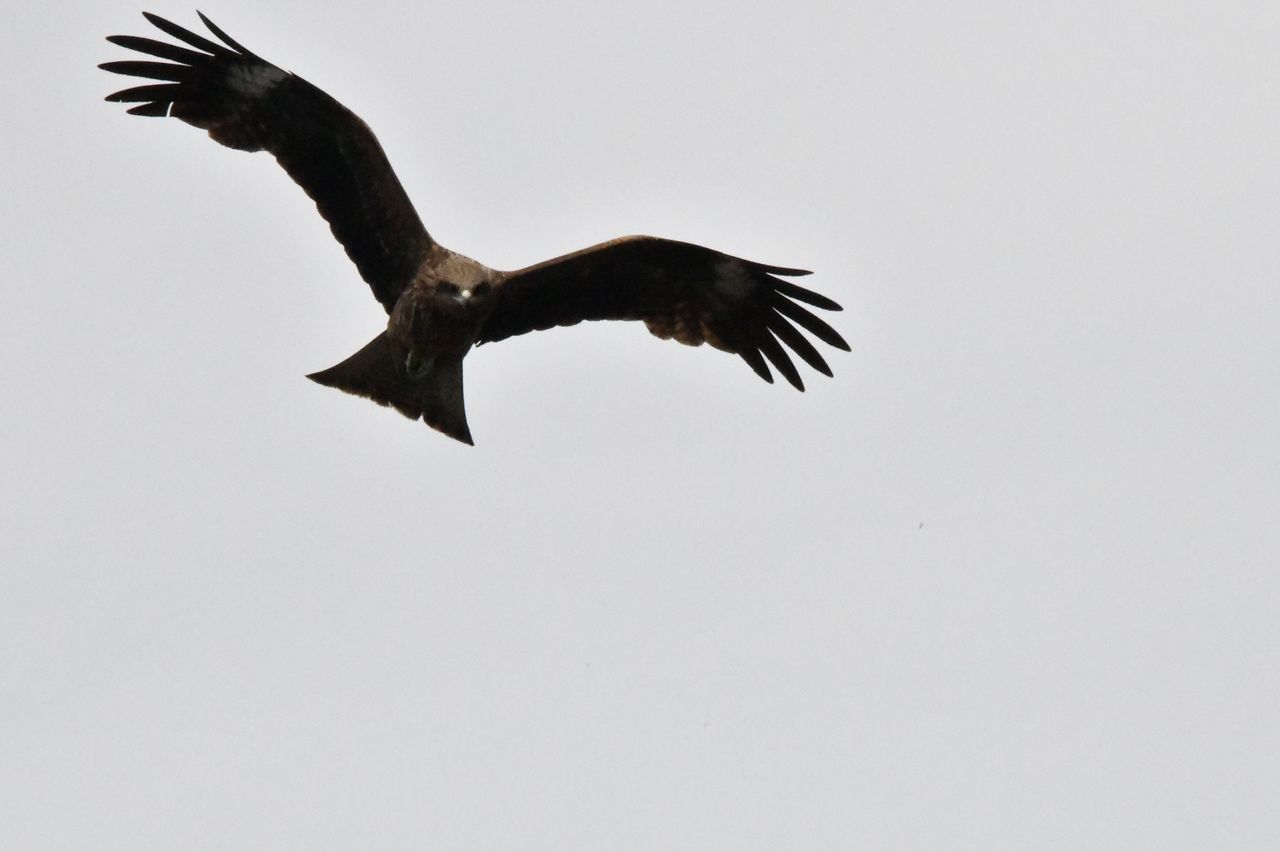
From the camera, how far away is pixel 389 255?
12000mm

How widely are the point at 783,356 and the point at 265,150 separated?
328 centimetres

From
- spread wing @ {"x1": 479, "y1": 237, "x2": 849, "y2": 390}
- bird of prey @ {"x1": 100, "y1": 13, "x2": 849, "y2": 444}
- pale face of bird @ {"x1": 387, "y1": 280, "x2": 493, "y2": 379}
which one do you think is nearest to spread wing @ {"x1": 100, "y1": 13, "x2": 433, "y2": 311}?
bird of prey @ {"x1": 100, "y1": 13, "x2": 849, "y2": 444}

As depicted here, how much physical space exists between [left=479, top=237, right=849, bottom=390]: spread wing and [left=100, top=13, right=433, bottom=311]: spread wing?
27.8 inches

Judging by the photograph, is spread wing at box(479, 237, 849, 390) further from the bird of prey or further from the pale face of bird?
the pale face of bird

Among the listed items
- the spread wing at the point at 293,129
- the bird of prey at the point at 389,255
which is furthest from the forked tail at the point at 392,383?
the spread wing at the point at 293,129

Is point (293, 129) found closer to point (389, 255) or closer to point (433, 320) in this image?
point (389, 255)

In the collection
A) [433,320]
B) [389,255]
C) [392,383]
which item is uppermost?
[389,255]

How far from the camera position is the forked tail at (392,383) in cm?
1205

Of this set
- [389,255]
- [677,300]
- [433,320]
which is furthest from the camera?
[677,300]

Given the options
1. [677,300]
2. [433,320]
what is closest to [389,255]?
[433,320]

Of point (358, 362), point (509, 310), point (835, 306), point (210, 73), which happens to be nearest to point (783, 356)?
point (835, 306)

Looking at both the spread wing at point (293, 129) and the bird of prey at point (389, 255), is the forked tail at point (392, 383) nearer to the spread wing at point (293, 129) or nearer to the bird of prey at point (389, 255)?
the bird of prey at point (389, 255)

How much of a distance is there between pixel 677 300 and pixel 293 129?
2.46m

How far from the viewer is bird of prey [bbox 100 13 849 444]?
11695 mm
